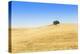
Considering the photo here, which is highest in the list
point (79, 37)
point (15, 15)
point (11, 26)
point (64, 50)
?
point (15, 15)

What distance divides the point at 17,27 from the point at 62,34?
22.5 inches

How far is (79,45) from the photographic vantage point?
7.59ft

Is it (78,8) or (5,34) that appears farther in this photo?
(78,8)

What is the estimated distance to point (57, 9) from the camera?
7.25 ft

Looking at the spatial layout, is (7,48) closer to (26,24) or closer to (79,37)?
(26,24)

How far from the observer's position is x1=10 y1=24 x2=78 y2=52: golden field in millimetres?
2037

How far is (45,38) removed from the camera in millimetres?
2152

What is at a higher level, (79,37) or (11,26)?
(11,26)

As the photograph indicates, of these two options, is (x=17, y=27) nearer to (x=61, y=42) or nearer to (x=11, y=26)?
(x=11, y=26)

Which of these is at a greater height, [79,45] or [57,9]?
[57,9]

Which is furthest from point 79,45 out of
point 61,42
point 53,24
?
point 53,24

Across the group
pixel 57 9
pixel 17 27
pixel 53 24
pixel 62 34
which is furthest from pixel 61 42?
pixel 17 27

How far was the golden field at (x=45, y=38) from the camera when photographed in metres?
2.04

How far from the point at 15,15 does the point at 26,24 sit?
0.17 m
